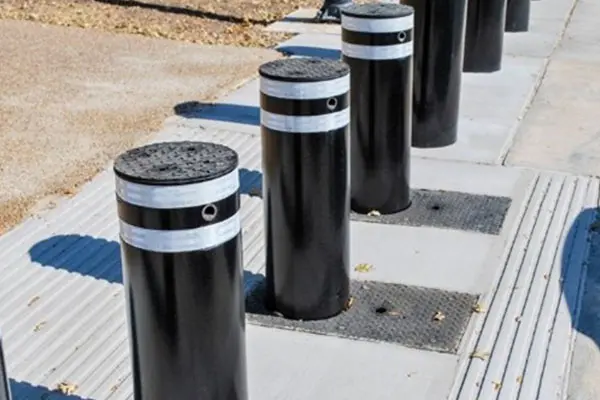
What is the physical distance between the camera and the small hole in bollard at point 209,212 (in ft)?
11.5

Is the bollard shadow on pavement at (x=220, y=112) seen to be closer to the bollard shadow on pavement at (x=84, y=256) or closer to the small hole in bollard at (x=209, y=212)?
the bollard shadow on pavement at (x=84, y=256)

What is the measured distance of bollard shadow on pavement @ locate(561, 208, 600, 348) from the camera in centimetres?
486

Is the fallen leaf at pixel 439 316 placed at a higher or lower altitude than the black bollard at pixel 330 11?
higher

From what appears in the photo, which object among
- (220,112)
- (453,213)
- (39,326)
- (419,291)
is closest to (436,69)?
(453,213)

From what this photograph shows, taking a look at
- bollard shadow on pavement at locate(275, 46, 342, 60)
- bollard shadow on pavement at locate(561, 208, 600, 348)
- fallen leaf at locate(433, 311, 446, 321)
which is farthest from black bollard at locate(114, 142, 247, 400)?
bollard shadow on pavement at locate(275, 46, 342, 60)

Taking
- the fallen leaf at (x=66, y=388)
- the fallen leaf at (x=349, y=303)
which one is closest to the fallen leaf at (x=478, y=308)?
the fallen leaf at (x=349, y=303)

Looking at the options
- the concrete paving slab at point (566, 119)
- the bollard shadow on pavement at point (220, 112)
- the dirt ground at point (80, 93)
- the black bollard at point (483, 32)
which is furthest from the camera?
the black bollard at point (483, 32)

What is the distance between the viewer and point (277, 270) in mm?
4863

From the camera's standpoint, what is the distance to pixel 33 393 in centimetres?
425

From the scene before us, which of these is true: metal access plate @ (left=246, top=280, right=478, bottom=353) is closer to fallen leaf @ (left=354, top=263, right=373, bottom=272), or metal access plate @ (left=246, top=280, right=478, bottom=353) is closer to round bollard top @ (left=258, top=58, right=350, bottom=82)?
fallen leaf @ (left=354, top=263, right=373, bottom=272)

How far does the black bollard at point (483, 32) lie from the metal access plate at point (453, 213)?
3.46m

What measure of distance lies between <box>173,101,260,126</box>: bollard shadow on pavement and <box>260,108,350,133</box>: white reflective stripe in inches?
131

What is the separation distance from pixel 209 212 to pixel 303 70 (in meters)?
1.42

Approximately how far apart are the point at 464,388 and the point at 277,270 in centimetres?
108
